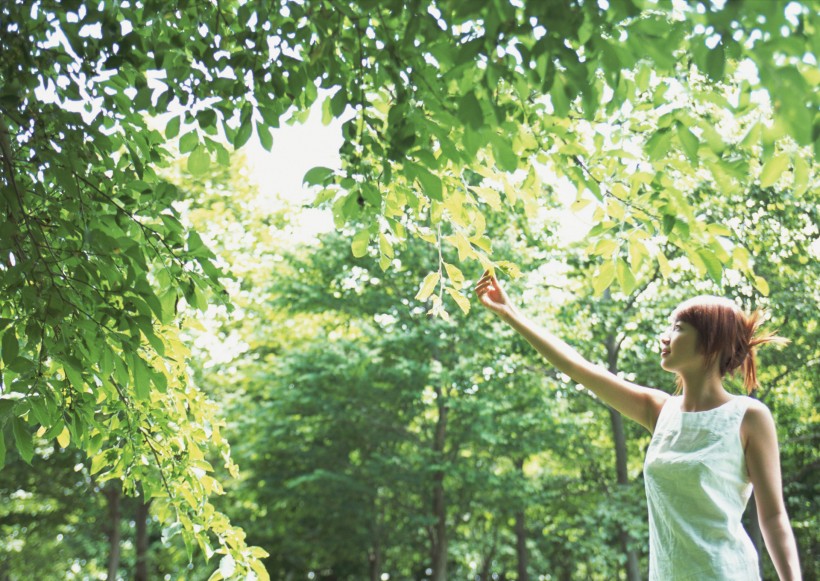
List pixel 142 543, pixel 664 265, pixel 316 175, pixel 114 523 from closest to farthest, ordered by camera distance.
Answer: pixel 316 175 < pixel 664 265 < pixel 114 523 < pixel 142 543

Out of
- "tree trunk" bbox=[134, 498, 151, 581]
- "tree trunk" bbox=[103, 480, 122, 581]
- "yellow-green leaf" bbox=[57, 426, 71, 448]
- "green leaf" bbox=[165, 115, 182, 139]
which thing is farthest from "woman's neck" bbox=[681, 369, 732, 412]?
"tree trunk" bbox=[134, 498, 151, 581]

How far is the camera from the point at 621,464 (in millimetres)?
13984

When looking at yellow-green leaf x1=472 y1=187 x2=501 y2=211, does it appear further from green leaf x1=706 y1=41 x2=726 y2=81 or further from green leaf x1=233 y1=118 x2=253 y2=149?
green leaf x1=706 y1=41 x2=726 y2=81

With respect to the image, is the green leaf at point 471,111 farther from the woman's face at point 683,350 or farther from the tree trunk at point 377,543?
the tree trunk at point 377,543

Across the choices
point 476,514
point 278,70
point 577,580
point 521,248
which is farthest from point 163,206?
point 577,580

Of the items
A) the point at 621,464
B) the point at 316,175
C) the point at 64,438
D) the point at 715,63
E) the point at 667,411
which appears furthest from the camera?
the point at 621,464

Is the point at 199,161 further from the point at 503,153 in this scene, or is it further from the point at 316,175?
the point at 503,153

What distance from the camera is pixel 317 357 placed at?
13.6 meters

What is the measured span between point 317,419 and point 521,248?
470cm

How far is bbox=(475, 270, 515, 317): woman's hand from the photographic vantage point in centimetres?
271

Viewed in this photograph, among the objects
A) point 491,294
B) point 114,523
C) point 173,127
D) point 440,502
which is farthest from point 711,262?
point 114,523

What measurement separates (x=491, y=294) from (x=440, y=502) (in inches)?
480

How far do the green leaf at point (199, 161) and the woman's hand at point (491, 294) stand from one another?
0.95 metres

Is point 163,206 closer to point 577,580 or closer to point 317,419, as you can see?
point 317,419
